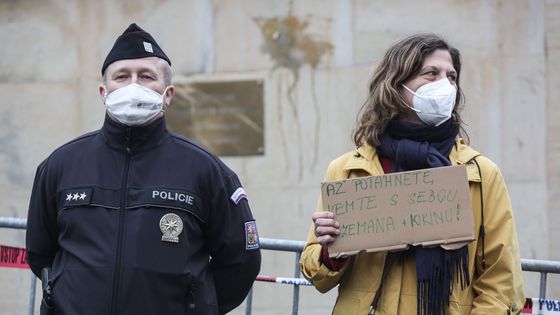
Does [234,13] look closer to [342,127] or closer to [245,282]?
[342,127]

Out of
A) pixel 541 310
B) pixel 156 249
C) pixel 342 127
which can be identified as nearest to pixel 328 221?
pixel 156 249

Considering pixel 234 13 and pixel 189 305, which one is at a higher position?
pixel 234 13

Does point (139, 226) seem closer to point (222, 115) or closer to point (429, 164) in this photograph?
point (429, 164)

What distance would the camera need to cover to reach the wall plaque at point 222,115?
8.23 m

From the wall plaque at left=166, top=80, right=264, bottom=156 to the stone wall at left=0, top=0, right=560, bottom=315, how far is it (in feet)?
0.26

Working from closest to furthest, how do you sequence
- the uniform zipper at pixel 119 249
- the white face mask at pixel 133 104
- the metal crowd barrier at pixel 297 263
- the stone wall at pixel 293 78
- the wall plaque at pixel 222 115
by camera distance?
the uniform zipper at pixel 119 249
the white face mask at pixel 133 104
the metal crowd barrier at pixel 297 263
the stone wall at pixel 293 78
the wall plaque at pixel 222 115

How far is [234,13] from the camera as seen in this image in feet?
27.3

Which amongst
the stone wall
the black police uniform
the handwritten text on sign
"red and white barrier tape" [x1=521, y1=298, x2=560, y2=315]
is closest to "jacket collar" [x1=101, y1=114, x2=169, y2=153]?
the black police uniform

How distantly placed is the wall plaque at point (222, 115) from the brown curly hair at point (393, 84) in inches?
153

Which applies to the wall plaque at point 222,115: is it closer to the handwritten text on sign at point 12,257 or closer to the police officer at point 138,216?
the handwritten text on sign at point 12,257

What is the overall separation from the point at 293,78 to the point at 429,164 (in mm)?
4165

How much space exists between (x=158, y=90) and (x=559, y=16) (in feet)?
14.3

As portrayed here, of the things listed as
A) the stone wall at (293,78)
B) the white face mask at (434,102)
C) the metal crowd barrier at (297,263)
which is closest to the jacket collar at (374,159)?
the white face mask at (434,102)

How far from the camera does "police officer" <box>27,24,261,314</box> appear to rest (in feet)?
13.0
